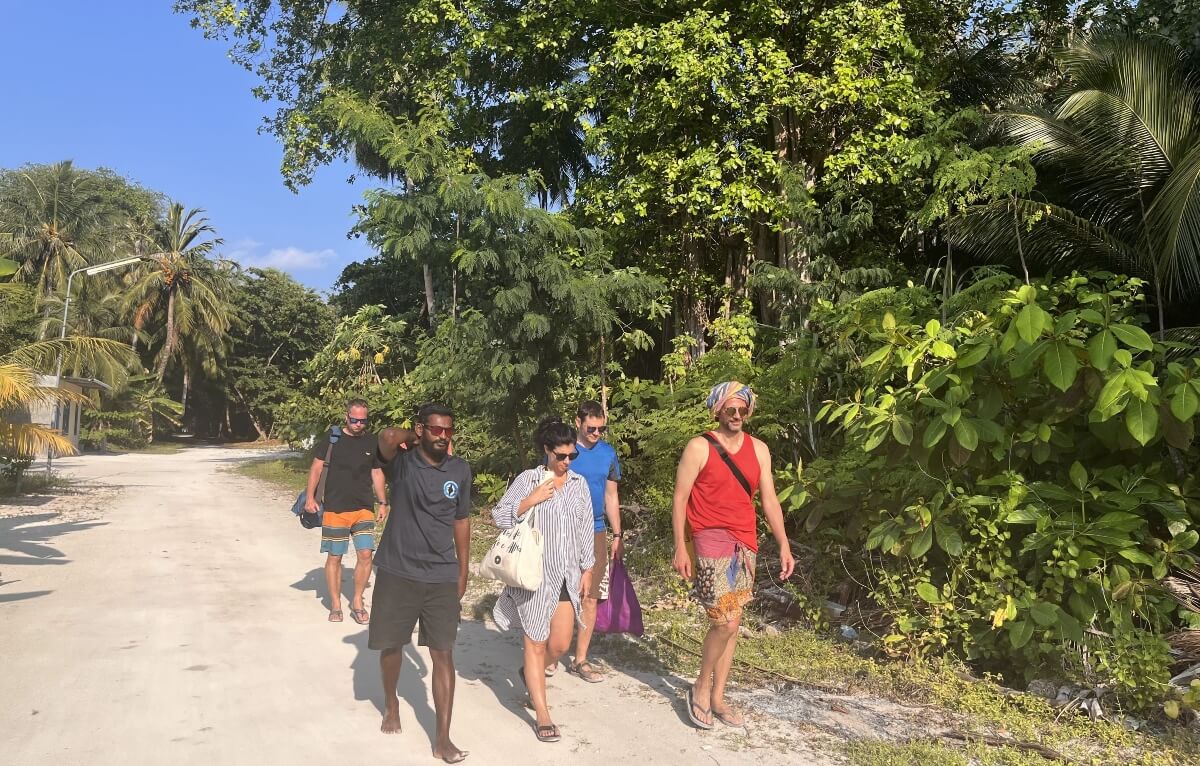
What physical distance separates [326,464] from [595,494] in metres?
2.56

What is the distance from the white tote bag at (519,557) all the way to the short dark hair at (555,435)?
0.40m

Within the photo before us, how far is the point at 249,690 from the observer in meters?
4.79

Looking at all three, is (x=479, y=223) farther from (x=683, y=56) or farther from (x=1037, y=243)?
(x=1037, y=243)

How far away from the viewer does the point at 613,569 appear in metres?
5.54

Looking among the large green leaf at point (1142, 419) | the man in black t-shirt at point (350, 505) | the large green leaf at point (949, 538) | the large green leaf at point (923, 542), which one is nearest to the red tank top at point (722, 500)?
the large green leaf at point (923, 542)

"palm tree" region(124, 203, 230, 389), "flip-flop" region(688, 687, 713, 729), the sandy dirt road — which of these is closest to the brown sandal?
the sandy dirt road

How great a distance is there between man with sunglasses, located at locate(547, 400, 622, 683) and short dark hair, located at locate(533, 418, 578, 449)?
26.6 inches

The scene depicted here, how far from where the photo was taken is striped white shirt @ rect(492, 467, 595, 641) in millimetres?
4387

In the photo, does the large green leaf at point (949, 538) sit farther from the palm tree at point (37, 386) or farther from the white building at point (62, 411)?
the white building at point (62, 411)

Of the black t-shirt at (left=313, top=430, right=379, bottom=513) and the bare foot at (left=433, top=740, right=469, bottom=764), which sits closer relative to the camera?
the bare foot at (left=433, top=740, right=469, bottom=764)

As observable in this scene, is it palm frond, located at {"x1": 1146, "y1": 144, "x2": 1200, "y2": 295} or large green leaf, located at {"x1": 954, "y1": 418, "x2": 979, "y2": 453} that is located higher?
palm frond, located at {"x1": 1146, "y1": 144, "x2": 1200, "y2": 295}

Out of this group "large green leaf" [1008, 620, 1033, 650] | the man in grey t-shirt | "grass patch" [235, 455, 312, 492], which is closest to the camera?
the man in grey t-shirt

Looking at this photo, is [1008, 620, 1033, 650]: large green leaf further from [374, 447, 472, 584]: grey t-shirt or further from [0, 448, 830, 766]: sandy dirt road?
[374, 447, 472, 584]: grey t-shirt

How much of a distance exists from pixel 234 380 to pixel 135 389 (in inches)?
386
